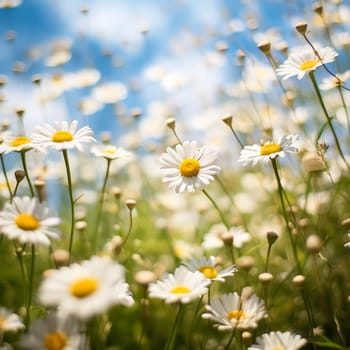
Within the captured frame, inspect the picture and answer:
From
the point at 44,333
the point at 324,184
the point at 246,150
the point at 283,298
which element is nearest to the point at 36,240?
the point at 44,333

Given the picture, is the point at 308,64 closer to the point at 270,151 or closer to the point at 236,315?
the point at 270,151

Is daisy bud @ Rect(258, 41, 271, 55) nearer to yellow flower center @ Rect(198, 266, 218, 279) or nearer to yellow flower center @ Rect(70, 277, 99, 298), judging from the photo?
yellow flower center @ Rect(198, 266, 218, 279)

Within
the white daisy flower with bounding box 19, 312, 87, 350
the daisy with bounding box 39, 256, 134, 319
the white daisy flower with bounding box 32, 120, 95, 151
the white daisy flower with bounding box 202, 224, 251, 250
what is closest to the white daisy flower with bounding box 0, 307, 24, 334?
the white daisy flower with bounding box 19, 312, 87, 350

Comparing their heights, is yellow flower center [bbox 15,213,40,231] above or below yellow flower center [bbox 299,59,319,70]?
below

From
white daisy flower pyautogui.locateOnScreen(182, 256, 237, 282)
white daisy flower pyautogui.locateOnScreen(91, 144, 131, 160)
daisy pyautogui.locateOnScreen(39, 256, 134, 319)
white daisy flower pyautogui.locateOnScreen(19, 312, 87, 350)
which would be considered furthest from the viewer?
white daisy flower pyautogui.locateOnScreen(91, 144, 131, 160)

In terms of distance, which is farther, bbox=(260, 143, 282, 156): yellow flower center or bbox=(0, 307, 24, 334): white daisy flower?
bbox=(260, 143, 282, 156): yellow flower center

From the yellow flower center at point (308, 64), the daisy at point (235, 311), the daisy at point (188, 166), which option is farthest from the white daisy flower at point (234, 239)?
the yellow flower center at point (308, 64)
